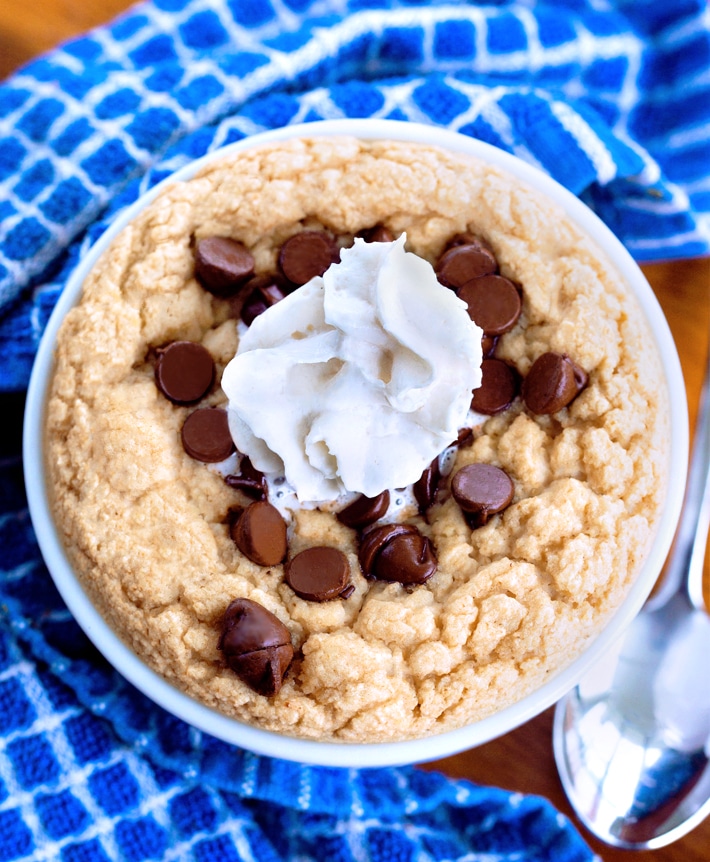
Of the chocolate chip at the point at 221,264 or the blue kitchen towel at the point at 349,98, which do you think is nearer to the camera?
the chocolate chip at the point at 221,264

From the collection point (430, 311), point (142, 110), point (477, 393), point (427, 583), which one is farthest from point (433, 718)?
point (142, 110)

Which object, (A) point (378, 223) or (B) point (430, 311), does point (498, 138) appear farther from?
(B) point (430, 311)

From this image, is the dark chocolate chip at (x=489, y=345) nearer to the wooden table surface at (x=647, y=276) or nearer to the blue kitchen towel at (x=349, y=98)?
the blue kitchen towel at (x=349, y=98)

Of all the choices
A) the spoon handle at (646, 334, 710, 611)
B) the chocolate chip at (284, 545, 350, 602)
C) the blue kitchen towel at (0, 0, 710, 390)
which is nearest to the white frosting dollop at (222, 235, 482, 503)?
the chocolate chip at (284, 545, 350, 602)

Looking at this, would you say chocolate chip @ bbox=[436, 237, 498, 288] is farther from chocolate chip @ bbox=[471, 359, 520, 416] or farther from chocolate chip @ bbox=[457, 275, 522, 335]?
chocolate chip @ bbox=[471, 359, 520, 416]

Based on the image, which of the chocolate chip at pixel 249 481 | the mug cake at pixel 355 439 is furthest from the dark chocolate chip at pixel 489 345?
the chocolate chip at pixel 249 481
